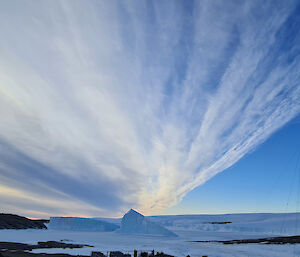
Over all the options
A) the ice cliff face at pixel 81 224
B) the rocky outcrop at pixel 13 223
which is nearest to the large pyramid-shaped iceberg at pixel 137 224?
the ice cliff face at pixel 81 224

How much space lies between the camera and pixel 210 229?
14712cm

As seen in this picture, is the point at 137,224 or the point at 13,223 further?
the point at 13,223

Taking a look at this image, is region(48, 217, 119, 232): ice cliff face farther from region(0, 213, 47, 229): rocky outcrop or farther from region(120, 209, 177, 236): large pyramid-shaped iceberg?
region(120, 209, 177, 236): large pyramid-shaped iceberg

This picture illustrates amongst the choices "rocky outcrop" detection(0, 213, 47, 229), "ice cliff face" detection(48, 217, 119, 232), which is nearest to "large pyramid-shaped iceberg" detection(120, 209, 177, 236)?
"ice cliff face" detection(48, 217, 119, 232)

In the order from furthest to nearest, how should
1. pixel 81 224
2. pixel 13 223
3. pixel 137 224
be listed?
pixel 81 224 < pixel 13 223 < pixel 137 224

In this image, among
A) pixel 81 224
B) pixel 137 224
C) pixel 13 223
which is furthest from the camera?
pixel 81 224

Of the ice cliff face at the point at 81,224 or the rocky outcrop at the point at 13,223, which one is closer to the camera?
the rocky outcrop at the point at 13,223

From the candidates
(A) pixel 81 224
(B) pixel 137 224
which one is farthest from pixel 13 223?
(B) pixel 137 224

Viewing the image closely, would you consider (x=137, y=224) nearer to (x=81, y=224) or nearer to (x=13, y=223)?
(x=81, y=224)

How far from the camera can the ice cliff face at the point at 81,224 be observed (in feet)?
340

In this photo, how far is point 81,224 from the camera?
104000 mm

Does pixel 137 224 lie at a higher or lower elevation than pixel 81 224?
lower

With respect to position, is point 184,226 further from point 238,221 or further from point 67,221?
point 67,221

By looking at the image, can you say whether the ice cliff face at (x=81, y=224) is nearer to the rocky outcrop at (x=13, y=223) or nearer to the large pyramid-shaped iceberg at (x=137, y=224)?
the rocky outcrop at (x=13, y=223)
